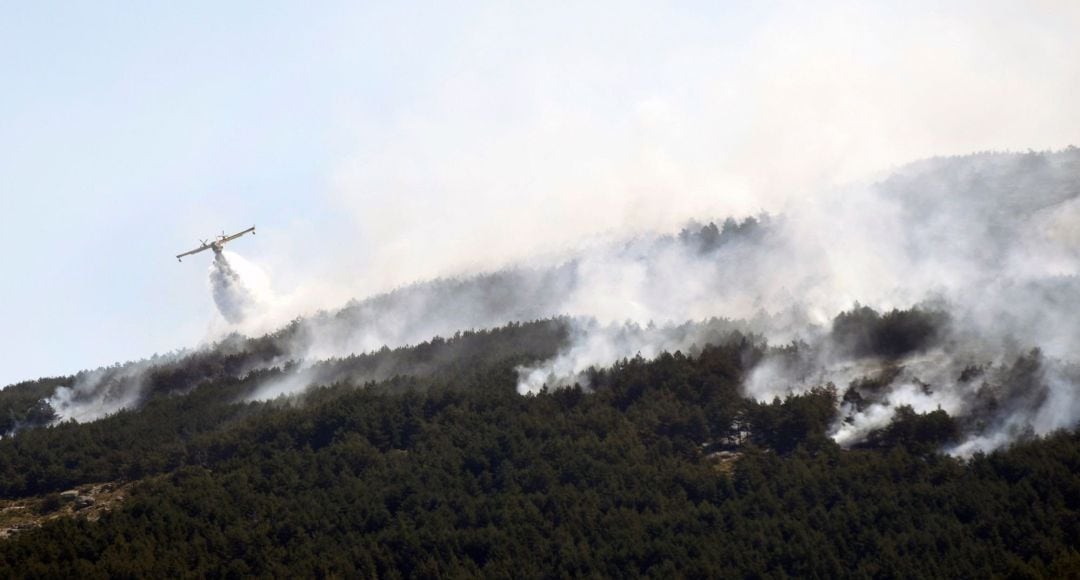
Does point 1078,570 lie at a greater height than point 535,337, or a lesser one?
lesser

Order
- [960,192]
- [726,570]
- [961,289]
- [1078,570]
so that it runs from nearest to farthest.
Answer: [1078,570] < [726,570] < [961,289] < [960,192]

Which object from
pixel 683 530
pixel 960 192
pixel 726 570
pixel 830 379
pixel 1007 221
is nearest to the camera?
pixel 726 570

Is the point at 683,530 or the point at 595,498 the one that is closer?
the point at 683,530

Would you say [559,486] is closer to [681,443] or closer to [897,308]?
[681,443]

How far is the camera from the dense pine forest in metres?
114

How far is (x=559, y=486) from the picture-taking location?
133875 mm

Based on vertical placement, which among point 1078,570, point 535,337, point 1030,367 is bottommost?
point 1078,570

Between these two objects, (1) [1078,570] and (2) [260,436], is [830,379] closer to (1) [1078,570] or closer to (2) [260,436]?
(1) [1078,570]

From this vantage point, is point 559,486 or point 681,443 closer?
point 559,486

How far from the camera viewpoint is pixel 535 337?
18038 centimetres

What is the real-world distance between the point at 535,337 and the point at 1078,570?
8725 cm

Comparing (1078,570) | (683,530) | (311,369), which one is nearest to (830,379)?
(683,530)

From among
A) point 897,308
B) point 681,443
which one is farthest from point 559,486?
point 897,308

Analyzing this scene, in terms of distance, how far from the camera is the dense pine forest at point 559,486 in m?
114
